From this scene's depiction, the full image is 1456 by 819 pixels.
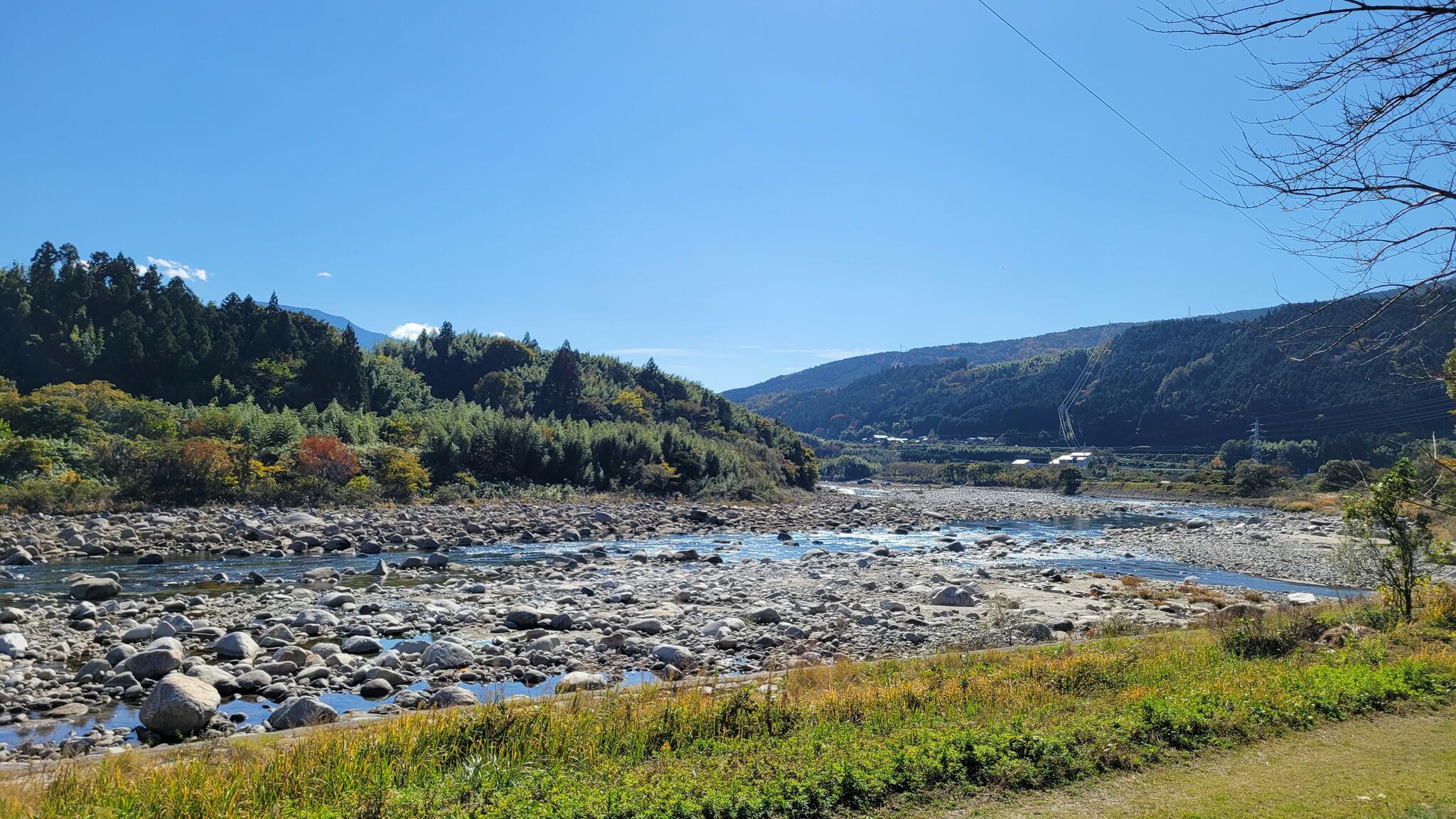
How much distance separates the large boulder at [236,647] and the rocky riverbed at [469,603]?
36 mm

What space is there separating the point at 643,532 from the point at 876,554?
430 inches

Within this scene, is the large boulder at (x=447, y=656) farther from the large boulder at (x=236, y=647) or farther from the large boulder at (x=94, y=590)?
the large boulder at (x=94, y=590)

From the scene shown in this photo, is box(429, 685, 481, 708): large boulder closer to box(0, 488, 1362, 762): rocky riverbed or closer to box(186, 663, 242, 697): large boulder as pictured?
box(0, 488, 1362, 762): rocky riverbed

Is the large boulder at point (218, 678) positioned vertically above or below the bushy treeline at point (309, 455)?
below

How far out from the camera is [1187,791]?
5.49 m

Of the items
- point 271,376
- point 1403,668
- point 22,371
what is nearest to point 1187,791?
point 1403,668

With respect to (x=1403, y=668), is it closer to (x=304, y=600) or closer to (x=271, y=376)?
(x=304, y=600)

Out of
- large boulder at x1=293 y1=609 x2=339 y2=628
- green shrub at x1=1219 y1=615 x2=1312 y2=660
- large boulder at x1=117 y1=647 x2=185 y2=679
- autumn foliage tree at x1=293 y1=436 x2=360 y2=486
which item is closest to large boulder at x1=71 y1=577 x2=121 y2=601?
large boulder at x1=293 y1=609 x2=339 y2=628

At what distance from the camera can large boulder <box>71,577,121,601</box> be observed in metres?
15.2

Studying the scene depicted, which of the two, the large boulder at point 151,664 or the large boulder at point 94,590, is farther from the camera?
Answer: the large boulder at point 94,590

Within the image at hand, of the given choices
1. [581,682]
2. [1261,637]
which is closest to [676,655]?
[581,682]

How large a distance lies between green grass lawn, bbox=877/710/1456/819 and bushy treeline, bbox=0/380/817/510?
33.6 metres

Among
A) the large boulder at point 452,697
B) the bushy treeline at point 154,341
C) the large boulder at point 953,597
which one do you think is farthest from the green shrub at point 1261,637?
the bushy treeline at point 154,341

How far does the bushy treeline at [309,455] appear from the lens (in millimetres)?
31094
